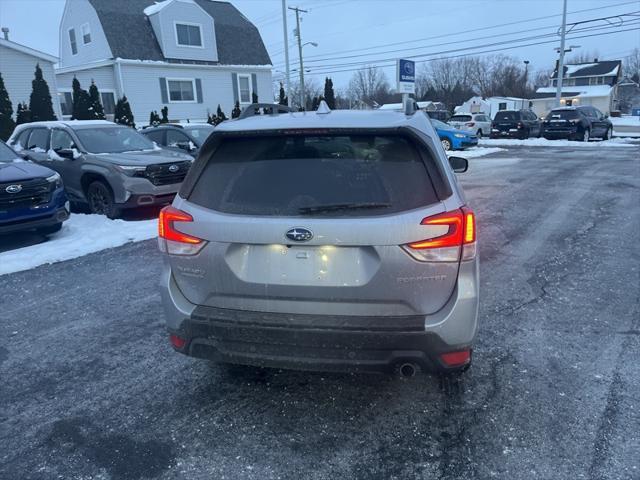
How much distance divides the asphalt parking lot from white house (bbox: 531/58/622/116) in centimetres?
6516

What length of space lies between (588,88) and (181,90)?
199 feet

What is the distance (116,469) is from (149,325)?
1.88m

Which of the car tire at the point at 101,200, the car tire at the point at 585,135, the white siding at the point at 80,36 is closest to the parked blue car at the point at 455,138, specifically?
the car tire at the point at 585,135

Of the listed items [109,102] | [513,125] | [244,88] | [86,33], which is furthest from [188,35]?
[513,125]

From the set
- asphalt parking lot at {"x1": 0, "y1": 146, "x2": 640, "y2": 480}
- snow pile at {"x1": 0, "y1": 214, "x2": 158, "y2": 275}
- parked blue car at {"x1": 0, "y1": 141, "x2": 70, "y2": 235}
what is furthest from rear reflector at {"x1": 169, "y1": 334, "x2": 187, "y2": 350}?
parked blue car at {"x1": 0, "y1": 141, "x2": 70, "y2": 235}

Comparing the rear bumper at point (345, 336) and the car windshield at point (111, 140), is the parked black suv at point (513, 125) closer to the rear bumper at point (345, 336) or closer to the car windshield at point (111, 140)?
the car windshield at point (111, 140)

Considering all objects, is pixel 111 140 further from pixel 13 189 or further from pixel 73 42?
pixel 73 42

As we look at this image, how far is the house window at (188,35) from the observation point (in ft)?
95.9

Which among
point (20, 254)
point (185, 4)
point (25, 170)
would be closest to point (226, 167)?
point (20, 254)

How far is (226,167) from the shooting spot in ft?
9.31

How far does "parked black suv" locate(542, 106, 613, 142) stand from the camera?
2506 centimetres

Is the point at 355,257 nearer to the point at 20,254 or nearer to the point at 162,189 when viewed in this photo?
the point at 20,254

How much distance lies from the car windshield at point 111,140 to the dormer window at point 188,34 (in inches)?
859

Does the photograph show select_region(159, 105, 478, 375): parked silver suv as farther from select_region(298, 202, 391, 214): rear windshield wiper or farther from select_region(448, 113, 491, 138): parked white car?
select_region(448, 113, 491, 138): parked white car
